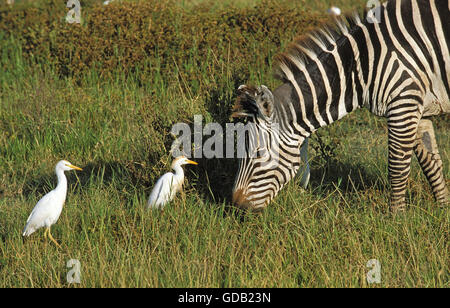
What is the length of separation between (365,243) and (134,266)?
1.70m

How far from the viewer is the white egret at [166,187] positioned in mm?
5160

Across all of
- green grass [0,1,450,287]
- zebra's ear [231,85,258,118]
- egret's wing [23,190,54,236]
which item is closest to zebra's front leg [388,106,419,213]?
A: green grass [0,1,450,287]

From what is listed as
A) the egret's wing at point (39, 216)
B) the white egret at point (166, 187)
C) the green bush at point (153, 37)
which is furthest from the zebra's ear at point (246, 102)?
the green bush at point (153, 37)

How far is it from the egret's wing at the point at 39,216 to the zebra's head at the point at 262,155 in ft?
4.63

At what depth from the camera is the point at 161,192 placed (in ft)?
16.9

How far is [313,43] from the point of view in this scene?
17.0 ft

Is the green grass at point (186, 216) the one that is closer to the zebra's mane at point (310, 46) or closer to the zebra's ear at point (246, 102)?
the zebra's ear at point (246, 102)

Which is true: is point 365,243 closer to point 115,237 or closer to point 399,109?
point 399,109

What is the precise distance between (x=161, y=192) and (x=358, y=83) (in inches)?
70.9

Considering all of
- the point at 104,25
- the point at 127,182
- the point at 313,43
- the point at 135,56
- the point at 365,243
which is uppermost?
the point at 104,25

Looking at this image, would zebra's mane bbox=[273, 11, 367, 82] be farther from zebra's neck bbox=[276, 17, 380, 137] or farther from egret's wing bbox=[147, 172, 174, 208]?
egret's wing bbox=[147, 172, 174, 208]

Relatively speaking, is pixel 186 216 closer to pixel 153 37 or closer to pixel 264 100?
pixel 264 100

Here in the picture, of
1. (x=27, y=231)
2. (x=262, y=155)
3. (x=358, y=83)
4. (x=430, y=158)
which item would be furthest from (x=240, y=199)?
(x=430, y=158)
